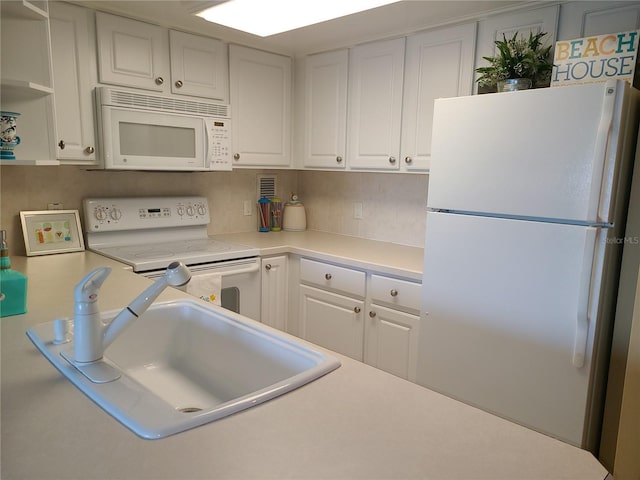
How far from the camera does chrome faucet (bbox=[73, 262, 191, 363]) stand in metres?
0.98

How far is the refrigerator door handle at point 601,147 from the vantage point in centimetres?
150

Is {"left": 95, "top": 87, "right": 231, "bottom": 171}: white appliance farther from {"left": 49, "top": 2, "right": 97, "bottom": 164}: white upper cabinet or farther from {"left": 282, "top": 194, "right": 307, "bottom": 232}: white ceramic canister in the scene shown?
{"left": 282, "top": 194, "right": 307, "bottom": 232}: white ceramic canister

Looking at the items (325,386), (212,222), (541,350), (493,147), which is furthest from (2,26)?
(541,350)

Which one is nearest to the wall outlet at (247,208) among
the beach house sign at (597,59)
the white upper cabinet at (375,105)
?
the white upper cabinet at (375,105)

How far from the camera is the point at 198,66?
8.78 ft

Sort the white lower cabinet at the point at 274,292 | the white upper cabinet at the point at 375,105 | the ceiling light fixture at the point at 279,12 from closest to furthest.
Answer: the ceiling light fixture at the point at 279,12 → the white upper cabinet at the point at 375,105 → the white lower cabinet at the point at 274,292

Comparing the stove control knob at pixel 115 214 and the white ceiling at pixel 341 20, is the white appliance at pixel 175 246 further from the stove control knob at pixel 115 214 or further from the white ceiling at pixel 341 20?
the white ceiling at pixel 341 20

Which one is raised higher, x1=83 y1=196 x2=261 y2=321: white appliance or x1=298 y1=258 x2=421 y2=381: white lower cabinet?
x1=83 y1=196 x2=261 y2=321: white appliance

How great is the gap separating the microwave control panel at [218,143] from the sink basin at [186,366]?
136cm

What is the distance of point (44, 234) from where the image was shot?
92.9 inches

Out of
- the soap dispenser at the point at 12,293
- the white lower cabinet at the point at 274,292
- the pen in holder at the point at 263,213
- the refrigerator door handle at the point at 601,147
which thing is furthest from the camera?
the pen in holder at the point at 263,213

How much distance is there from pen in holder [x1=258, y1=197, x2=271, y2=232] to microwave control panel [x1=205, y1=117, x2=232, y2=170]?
1.93ft

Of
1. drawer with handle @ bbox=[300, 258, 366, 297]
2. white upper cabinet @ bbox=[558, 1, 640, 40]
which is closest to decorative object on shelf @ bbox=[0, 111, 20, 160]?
drawer with handle @ bbox=[300, 258, 366, 297]

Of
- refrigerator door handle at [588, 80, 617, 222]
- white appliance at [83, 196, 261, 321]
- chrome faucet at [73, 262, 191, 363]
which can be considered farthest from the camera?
white appliance at [83, 196, 261, 321]
